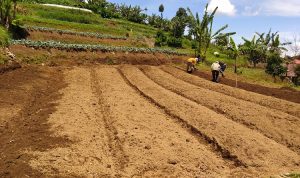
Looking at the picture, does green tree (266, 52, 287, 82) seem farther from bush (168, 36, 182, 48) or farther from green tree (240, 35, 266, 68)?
bush (168, 36, 182, 48)

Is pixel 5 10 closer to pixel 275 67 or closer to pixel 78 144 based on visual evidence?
pixel 275 67

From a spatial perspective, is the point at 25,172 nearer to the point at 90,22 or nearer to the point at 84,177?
the point at 84,177

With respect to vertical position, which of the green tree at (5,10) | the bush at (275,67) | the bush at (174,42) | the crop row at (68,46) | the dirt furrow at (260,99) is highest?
the green tree at (5,10)

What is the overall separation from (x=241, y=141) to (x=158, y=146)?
216 centimetres

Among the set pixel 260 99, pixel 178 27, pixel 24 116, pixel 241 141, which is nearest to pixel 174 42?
pixel 178 27

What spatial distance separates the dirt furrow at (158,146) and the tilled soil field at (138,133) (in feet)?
0.07

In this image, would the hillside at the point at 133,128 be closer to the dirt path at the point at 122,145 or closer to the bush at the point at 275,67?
the dirt path at the point at 122,145

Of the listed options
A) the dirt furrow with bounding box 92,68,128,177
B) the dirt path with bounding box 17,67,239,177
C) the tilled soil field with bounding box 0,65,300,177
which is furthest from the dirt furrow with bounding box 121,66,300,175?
the dirt furrow with bounding box 92,68,128,177

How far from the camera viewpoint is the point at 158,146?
9484mm

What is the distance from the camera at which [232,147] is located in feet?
31.9

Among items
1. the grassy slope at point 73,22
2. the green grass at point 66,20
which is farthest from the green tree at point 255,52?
the green grass at point 66,20

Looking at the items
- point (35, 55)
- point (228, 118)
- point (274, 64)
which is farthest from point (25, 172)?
point (274, 64)

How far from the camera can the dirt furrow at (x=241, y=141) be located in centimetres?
896

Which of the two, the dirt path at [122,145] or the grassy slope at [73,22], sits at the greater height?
the grassy slope at [73,22]
